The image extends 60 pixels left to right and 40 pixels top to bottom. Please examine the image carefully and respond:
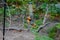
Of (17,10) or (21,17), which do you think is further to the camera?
(17,10)

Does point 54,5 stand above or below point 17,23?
above

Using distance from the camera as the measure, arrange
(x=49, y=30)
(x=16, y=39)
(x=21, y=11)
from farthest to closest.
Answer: (x=21, y=11)
(x=49, y=30)
(x=16, y=39)

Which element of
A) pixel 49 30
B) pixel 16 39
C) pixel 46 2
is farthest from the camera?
pixel 46 2

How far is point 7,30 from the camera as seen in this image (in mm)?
3475

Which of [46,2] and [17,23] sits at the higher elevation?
[46,2]

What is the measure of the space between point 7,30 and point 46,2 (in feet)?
3.68

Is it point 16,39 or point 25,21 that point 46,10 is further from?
point 16,39

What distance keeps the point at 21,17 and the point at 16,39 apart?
4.08 ft

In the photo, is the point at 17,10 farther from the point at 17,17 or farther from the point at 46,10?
the point at 46,10

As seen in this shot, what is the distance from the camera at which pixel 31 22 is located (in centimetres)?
397

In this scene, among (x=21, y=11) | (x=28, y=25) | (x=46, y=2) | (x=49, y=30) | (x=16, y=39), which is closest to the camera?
(x=16, y=39)

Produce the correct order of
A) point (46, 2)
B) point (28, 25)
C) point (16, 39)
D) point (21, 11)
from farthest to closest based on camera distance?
point (21, 11), point (46, 2), point (28, 25), point (16, 39)

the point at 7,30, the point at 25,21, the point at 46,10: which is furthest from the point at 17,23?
the point at 46,10

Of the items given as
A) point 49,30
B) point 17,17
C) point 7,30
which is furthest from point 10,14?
point 49,30
